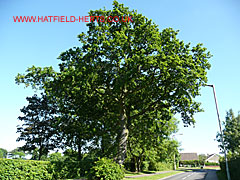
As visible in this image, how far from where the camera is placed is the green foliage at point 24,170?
16.6 metres

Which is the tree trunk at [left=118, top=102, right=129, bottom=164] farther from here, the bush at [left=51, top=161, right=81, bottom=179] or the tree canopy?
the bush at [left=51, top=161, right=81, bottom=179]

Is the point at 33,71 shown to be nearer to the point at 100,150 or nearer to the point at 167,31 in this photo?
the point at 167,31

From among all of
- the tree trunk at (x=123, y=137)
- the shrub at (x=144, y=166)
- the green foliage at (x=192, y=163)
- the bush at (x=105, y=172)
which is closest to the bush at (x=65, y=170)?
the tree trunk at (x=123, y=137)

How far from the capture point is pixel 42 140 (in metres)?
38.4

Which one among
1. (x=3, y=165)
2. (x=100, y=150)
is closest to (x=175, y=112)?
(x=3, y=165)

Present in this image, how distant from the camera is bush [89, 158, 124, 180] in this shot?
43.0 feet

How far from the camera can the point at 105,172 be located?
13242mm

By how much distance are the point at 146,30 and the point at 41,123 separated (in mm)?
31402

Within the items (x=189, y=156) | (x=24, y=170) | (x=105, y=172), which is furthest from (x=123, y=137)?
(x=189, y=156)

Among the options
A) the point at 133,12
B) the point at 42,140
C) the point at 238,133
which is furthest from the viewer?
the point at 238,133

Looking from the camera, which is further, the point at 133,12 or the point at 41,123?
the point at 41,123

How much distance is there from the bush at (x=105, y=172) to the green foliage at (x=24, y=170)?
832cm

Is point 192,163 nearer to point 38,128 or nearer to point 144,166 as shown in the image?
point 144,166

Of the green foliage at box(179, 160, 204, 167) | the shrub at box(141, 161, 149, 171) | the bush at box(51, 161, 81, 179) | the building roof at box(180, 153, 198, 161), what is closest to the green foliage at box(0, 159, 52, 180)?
the bush at box(51, 161, 81, 179)
